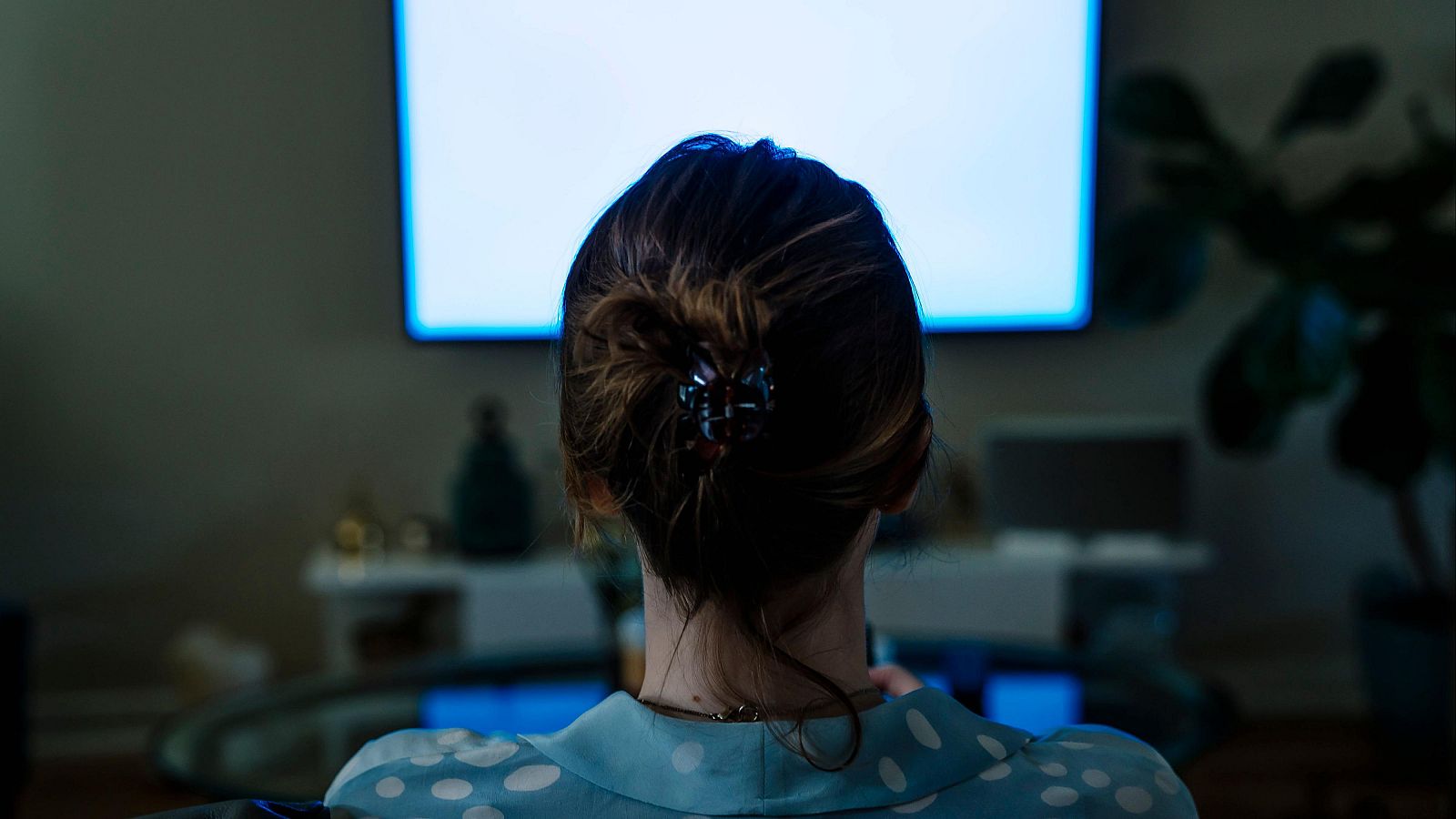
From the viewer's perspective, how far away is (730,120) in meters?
2.42

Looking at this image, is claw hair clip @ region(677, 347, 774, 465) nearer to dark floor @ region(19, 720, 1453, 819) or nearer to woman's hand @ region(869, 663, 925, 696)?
woman's hand @ region(869, 663, 925, 696)

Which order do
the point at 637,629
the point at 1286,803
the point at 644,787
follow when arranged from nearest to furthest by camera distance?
1. the point at 644,787
2. the point at 637,629
3. the point at 1286,803

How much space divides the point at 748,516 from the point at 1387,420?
2112 millimetres

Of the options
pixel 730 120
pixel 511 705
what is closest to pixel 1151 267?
pixel 730 120

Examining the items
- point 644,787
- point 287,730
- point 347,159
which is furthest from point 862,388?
point 347,159

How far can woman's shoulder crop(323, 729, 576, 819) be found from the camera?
26.0 inches

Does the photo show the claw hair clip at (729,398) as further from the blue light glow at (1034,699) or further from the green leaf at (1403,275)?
the green leaf at (1403,275)

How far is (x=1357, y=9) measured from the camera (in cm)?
276

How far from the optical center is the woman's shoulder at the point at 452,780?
0.66 metres

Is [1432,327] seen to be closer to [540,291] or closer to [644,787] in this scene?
[540,291]

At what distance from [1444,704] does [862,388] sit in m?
2.24

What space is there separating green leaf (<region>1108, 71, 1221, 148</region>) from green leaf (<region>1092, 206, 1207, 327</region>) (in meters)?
0.15

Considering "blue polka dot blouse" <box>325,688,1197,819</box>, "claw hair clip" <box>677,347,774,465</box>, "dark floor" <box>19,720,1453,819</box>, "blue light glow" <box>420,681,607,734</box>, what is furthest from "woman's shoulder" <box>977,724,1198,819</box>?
"dark floor" <box>19,720,1453,819</box>

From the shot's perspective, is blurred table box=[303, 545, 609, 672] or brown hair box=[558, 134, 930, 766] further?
blurred table box=[303, 545, 609, 672]
